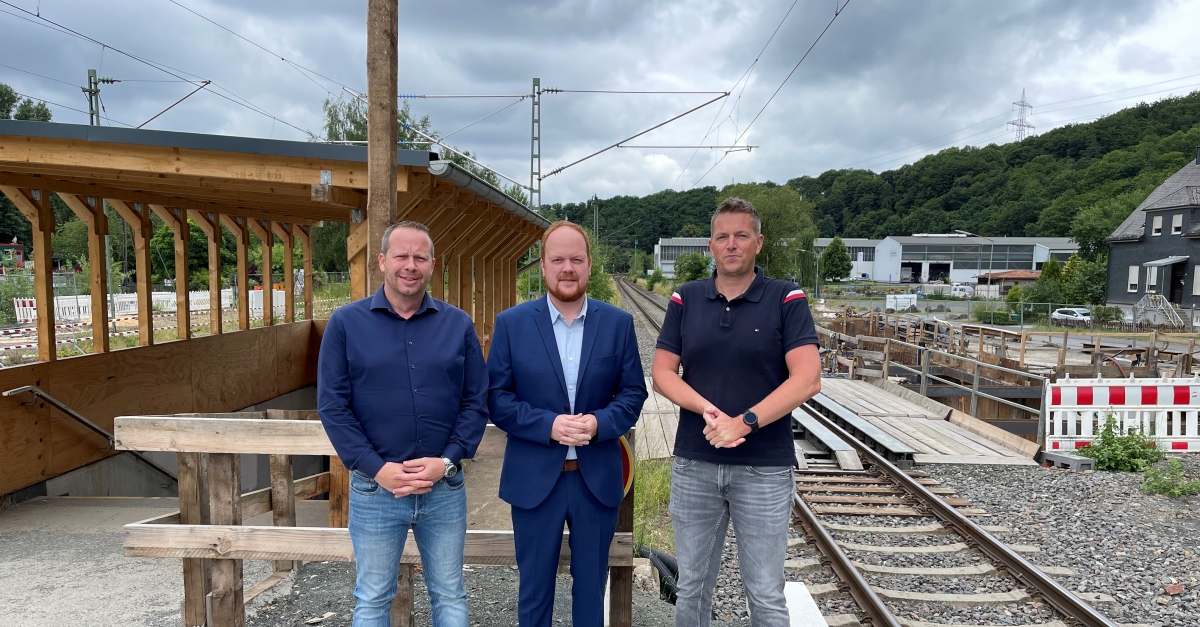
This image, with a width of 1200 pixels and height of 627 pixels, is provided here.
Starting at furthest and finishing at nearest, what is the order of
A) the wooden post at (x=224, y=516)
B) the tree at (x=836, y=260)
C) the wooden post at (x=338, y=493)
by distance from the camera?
the tree at (x=836, y=260), the wooden post at (x=338, y=493), the wooden post at (x=224, y=516)

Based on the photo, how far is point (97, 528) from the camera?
5.63m

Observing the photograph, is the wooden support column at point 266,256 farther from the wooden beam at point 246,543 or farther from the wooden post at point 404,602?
the wooden post at point 404,602

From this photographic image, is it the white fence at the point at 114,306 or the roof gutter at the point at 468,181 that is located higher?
the roof gutter at the point at 468,181

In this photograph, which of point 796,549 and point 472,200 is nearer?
point 796,549

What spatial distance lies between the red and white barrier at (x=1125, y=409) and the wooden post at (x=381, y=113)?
28.7ft

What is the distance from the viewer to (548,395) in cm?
261

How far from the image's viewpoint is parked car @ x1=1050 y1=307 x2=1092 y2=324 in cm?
3616

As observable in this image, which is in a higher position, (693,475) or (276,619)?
(693,475)

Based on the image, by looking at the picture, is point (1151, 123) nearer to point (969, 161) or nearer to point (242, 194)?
point (969, 161)

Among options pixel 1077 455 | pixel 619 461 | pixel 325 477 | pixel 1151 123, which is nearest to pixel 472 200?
pixel 325 477

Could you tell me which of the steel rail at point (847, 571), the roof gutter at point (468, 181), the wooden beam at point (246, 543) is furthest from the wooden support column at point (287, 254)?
the wooden beam at point (246, 543)

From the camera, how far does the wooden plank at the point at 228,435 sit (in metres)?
3.11

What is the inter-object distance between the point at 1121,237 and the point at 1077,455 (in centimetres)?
4227

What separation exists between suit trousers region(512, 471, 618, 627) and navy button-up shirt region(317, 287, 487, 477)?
1.17 feet
